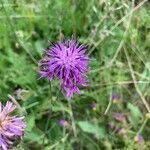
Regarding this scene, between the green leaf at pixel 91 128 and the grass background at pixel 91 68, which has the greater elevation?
the grass background at pixel 91 68

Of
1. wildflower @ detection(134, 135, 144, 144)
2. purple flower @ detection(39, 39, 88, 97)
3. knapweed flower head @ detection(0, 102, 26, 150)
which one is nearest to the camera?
knapweed flower head @ detection(0, 102, 26, 150)

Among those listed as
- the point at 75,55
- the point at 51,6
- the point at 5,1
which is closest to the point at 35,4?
the point at 51,6

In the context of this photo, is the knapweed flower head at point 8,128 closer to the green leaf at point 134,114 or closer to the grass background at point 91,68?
the grass background at point 91,68

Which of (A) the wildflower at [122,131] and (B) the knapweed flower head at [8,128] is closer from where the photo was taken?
(B) the knapweed flower head at [8,128]

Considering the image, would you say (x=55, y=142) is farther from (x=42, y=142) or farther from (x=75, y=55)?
(x=75, y=55)

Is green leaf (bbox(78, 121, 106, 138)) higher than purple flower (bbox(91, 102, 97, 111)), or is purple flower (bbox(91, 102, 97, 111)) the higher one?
purple flower (bbox(91, 102, 97, 111))

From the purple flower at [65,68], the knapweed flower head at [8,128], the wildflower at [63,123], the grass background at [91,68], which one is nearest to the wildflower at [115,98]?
the grass background at [91,68]

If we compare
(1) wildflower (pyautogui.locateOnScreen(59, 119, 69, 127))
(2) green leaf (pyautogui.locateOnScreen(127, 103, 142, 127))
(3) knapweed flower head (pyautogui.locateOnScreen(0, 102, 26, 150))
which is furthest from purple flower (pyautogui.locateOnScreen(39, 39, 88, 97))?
(2) green leaf (pyautogui.locateOnScreen(127, 103, 142, 127))

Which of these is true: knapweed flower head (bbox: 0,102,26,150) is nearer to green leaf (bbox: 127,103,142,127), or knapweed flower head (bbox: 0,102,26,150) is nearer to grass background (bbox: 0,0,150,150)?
grass background (bbox: 0,0,150,150)
